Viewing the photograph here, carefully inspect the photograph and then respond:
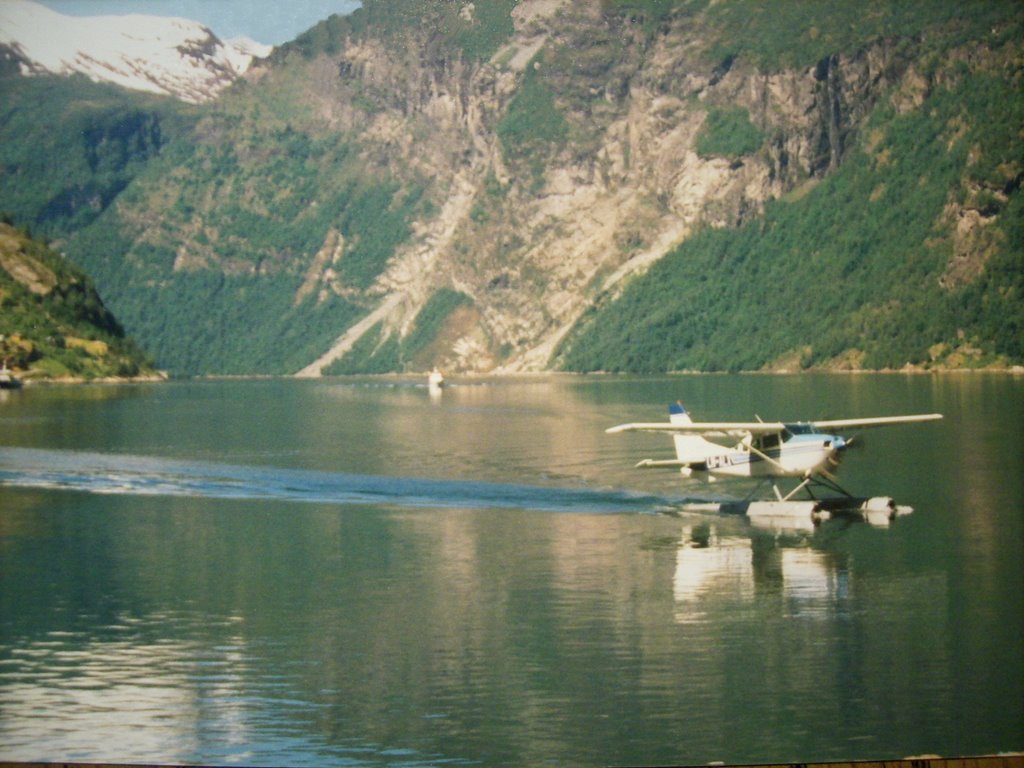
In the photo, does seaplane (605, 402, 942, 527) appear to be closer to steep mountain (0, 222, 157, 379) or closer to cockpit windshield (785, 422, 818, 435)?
cockpit windshield (785, 422, 818, 435)

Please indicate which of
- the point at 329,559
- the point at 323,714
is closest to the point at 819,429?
the point at 329,559

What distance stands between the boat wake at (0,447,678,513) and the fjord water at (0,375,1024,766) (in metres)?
0.25

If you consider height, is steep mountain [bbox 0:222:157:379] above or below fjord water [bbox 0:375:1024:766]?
above

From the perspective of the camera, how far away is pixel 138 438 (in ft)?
244

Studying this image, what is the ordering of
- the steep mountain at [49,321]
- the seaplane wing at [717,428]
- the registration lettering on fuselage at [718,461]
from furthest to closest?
1. the steep mountain at [49,321]
2. the registration lettering on fuselage at [718,461]
3. the seaplane wing at [717,428]

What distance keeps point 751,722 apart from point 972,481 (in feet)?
104

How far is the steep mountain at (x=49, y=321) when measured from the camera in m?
146

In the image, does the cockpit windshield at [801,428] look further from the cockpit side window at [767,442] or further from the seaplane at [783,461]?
the cockpit side window at [767,442]

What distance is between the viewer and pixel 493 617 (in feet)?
92.4

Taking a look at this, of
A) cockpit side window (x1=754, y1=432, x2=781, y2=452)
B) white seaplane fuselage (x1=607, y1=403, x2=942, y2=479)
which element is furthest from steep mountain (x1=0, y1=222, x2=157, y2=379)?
cockpit side window (x1=754, y1=432, x2=781, y2=452)

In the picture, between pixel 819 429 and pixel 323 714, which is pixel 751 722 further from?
pixel 819 429

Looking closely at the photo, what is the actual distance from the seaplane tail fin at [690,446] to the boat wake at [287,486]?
1796 mm

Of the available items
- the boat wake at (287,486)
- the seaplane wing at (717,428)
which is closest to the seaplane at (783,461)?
the seaplane wing at (717,428)

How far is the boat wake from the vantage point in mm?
46125
